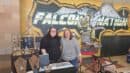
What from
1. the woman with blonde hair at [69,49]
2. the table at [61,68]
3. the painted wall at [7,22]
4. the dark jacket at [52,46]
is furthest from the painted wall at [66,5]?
the table at [61,68]

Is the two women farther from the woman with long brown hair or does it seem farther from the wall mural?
the wall mural

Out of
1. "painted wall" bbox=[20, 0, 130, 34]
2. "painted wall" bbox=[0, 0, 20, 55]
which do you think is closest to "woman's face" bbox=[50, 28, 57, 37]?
"painted wall" bbox=[0, 0, 20, 55]

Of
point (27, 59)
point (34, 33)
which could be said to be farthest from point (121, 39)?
point (27, 59)

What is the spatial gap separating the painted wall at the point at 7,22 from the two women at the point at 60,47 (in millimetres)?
685

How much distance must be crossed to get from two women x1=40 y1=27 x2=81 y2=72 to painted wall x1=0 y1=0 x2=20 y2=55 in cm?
69

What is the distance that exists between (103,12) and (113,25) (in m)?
0.66

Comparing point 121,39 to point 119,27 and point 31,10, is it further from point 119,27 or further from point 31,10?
point 31,10

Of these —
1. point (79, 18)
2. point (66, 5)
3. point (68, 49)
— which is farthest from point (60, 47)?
point (79, 18)

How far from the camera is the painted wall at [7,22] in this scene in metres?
4.66

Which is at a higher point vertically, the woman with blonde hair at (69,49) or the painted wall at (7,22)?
the painted wall at (7,22)

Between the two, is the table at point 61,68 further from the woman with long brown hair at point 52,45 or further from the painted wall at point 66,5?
the painted wall at point 66,5

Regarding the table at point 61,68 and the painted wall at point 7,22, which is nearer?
the table at point 61,68

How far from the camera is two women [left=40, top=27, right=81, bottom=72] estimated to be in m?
4.72

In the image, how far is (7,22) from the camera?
473 centimetres
